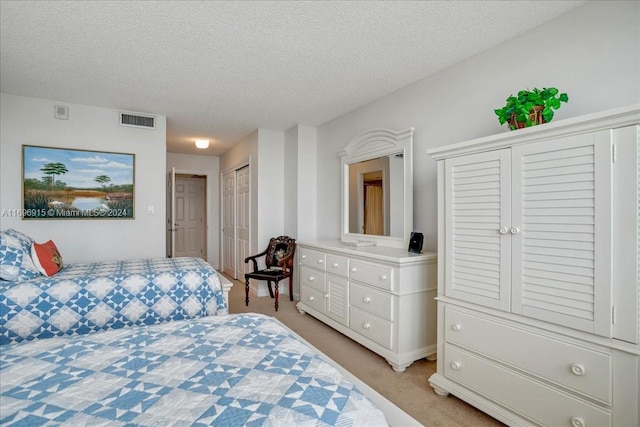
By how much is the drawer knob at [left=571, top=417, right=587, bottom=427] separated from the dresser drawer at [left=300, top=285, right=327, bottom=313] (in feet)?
7.31

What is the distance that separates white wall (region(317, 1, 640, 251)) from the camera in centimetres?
180

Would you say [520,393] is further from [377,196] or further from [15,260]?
[15,260]

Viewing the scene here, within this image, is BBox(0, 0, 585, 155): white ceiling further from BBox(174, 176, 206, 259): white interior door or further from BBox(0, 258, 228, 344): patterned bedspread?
BBox(174, 176, 206, 259): white interior door

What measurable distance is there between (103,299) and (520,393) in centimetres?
268

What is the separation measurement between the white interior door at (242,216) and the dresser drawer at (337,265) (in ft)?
6.80

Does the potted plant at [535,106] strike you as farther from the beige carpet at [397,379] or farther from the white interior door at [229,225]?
the white interior door at [229,225]

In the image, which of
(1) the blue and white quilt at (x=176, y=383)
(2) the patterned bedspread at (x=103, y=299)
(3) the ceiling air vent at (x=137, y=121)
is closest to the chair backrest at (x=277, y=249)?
(2) the patterned bedspread at (x=103, y=299)

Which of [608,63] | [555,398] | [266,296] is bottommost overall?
→ [266,296]

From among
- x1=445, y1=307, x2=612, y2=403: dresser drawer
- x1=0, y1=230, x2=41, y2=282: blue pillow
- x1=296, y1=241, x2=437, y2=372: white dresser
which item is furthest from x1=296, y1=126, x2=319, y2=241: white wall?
x1=0, y1=230, x2=41, y2=282: blue pillow

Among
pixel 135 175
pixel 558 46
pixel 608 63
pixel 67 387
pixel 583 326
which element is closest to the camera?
pixel 67 387

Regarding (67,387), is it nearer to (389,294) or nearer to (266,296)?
(389,294)

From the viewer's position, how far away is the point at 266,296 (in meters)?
4.76

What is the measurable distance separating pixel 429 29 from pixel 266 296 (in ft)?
12.8

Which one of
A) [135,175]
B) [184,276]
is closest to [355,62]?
[184,276]
